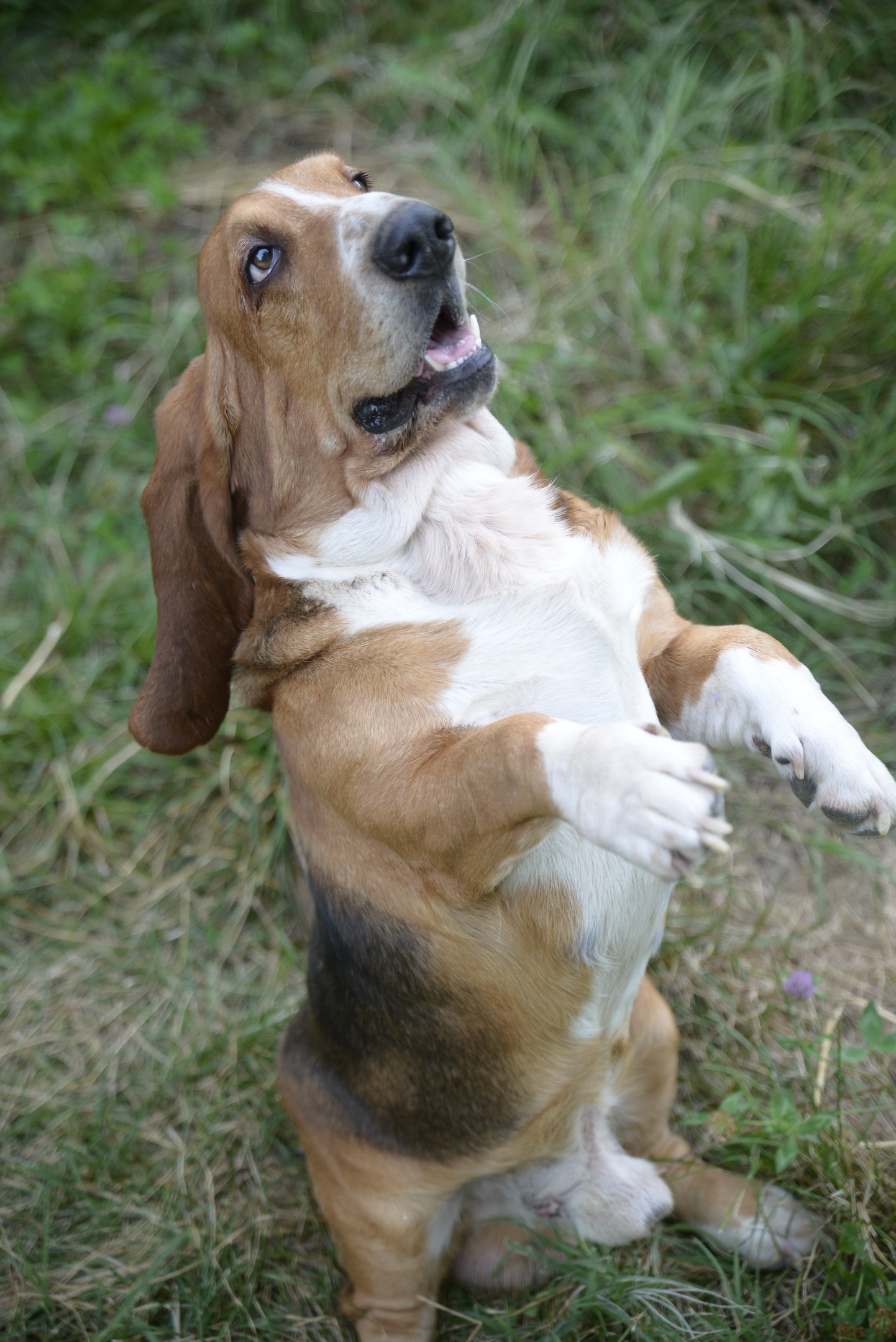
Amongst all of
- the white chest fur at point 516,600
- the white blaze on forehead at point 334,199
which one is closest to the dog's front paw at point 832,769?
the white chest fur at point 516,600

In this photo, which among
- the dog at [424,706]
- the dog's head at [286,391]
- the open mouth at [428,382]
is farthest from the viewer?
the open mouth at [428,382]

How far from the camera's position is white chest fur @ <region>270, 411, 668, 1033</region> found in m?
2.53

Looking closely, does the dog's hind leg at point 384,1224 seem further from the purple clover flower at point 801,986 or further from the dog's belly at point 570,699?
the purple clover flower at point 801,986

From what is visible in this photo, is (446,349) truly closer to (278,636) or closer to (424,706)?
(278,636)

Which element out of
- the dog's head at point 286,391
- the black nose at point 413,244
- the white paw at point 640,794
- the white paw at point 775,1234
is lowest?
the white paw at point 775,1234

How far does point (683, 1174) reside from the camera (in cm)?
327

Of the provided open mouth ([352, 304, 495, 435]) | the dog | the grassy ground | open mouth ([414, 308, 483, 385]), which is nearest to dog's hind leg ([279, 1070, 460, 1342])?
the dog

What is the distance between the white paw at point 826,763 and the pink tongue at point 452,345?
3.87 ft

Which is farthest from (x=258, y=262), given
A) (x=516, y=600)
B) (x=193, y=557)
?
(x=516, y=600)

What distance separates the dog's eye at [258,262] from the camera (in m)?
2.86

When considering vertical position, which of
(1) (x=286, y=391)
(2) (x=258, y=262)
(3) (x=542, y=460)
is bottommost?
(3) (x=542, y=460)

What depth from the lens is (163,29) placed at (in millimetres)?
6273

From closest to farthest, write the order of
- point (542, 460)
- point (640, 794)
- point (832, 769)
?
1. point (640, 794)
2. point (832, 769)
3. point (542, 460)

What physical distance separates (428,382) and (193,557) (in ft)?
2.54
